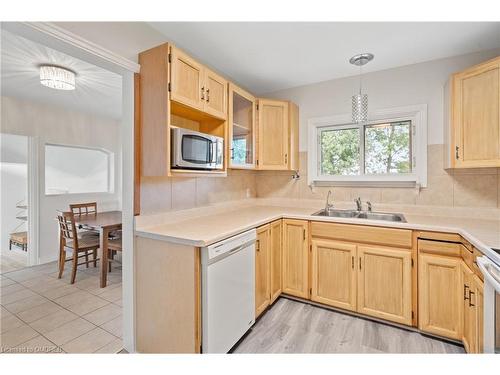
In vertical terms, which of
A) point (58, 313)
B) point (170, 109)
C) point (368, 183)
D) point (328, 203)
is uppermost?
point (170, 109)

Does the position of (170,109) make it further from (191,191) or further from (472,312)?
(472,312)

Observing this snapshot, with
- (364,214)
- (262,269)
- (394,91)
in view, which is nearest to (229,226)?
(262,269)

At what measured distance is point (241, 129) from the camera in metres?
2.41

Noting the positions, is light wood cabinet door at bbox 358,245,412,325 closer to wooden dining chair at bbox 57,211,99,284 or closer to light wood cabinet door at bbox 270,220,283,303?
light wood cabinet door at bbox 270,220,283,303

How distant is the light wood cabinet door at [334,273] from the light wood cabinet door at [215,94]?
146cm

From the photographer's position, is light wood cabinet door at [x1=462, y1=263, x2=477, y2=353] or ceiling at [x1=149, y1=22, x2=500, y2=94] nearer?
light wood cabinet door at [x1=462, y1=263, x2=477, y2=353]

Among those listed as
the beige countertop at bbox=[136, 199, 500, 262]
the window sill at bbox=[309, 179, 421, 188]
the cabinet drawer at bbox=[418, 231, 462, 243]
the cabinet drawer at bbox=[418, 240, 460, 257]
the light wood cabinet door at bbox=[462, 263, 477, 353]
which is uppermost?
the window sill at bbox=[309, 179, 421, 188]

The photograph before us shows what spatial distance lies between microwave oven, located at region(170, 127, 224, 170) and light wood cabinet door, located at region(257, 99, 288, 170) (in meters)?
0.78

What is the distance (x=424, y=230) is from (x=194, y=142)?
186 cm

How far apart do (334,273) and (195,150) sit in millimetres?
1630

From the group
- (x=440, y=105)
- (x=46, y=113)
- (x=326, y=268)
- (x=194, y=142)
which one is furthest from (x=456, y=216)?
(x=46, y=113)

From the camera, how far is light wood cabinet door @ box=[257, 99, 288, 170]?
2.67m

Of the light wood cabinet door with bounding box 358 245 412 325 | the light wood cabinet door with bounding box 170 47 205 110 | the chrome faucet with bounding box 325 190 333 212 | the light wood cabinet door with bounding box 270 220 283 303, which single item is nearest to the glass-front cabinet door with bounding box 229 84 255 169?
the light wood cabinet door with bounding box 170 47 205 110

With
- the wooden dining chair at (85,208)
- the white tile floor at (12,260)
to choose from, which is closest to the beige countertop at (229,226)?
the wooden dining chair at (85,208)
